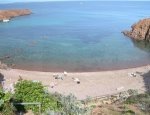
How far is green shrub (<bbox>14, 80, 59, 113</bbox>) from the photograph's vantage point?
69.6 ft

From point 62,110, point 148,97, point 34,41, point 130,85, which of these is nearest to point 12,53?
point 34,41

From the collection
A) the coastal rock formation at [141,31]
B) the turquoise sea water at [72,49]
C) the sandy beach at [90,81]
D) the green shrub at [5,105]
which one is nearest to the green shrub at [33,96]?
the green shrub at [5,105]

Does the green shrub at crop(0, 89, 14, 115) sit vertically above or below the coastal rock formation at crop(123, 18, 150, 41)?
above

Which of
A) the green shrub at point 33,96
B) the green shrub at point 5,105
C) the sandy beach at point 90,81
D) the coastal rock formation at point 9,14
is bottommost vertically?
the coastal rock formation at point 9,14

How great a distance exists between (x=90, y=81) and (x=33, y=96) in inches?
644

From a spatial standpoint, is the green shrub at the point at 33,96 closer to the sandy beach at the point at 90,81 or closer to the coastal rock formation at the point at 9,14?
the sandy beach at the point at 90,81

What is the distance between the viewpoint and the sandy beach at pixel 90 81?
112ft

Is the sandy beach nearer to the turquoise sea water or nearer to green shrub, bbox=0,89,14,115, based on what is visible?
the turquoise sea water

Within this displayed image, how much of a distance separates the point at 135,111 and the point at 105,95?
33.3 feet

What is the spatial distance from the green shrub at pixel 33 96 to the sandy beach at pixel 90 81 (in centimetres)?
952

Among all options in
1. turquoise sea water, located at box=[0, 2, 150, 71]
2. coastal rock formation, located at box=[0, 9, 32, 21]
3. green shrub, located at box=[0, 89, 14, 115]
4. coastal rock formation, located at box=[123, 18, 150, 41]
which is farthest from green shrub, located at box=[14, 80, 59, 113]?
coastal rock formation, located at box=[0, 9, 32, 21]

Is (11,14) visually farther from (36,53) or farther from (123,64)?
(123,64)

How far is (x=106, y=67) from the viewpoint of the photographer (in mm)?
47844

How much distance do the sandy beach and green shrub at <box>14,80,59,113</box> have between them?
31.2ft
